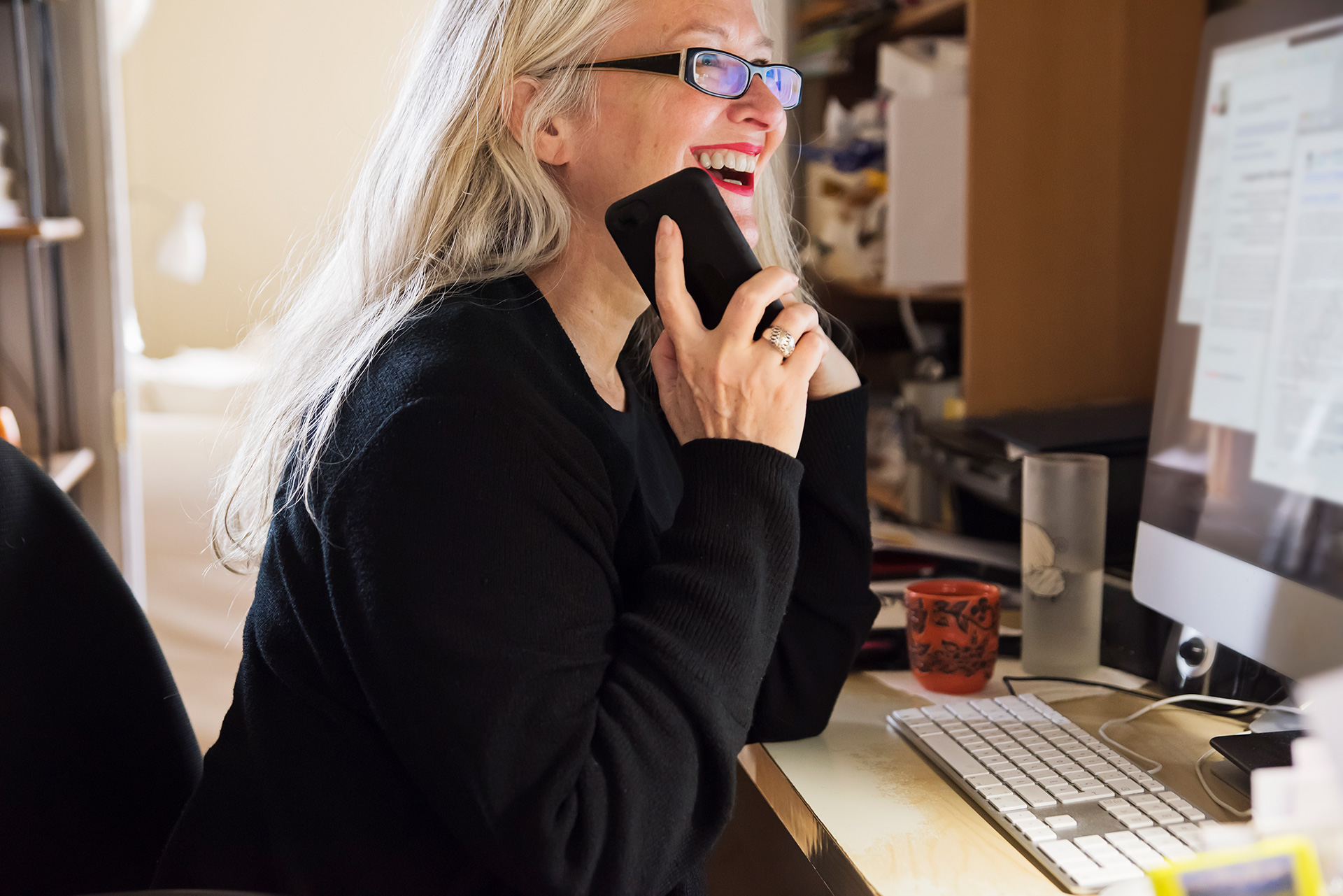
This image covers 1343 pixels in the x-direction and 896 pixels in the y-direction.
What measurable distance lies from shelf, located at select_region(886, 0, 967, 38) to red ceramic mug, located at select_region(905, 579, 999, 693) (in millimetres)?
1121

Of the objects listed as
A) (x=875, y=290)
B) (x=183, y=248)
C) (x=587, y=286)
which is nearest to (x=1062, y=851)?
(x=587, y=286)

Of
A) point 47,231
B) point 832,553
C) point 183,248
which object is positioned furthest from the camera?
point 183,248

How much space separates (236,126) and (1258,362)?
4783 mm

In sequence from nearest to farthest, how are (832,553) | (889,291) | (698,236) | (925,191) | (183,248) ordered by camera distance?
(698,236) → (832,553) → (925,191) → (889,291) → (183,248)

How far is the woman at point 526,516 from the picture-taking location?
65cm

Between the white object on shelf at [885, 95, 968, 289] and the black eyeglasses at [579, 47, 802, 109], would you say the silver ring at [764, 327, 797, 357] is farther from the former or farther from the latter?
the white object on shelf at [885, 95, 968, 289]

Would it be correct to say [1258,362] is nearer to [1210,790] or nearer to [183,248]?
[1210,790]

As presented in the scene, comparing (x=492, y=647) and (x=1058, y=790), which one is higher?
(x=492, y=647)

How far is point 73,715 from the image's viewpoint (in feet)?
2.68

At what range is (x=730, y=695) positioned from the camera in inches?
27.6

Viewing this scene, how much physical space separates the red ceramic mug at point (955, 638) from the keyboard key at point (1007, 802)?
23 centimetres

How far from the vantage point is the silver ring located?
2.64 ft

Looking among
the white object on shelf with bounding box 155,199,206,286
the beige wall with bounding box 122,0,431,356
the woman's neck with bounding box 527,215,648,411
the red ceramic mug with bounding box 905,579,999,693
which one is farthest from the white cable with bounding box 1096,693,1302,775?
the beige wall with bounding box 122,0,431,356

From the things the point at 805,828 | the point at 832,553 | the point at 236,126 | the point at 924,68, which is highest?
the point at 236,126
